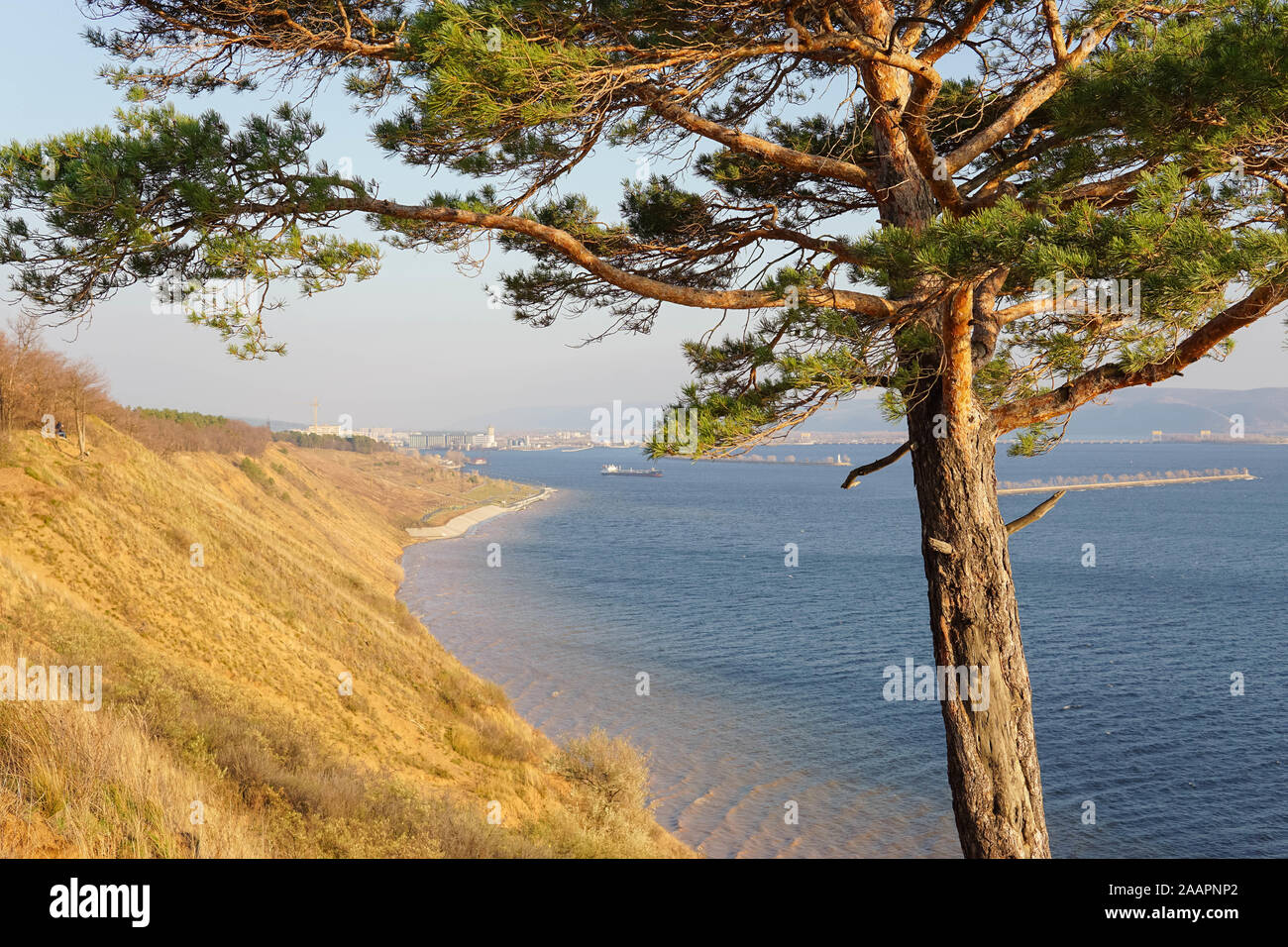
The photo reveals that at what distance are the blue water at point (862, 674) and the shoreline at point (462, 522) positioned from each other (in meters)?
2.07

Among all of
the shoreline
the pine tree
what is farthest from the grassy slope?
the shoreline

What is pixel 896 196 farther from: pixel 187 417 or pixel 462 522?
pixel 462 522

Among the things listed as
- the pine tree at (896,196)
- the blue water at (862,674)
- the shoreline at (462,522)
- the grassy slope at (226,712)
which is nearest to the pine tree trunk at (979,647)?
the pine tree at (896,196)

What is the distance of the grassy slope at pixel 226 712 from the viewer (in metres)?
5.21

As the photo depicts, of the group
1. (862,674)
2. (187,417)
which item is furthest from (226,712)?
(187,417)

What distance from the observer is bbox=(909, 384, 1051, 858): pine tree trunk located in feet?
18.6

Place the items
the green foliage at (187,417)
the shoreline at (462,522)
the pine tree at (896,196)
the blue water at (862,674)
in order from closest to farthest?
the pine tree at (896,196) < the blue water at (862,674) < the green foliage at (187,417) < the shoreline at (462,522)

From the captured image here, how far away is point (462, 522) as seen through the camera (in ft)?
235

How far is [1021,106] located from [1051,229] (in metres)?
1.89

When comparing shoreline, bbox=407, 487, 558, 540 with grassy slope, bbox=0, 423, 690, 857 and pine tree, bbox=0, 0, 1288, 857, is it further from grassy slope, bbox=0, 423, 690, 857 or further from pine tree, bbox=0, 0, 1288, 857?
pine tree, bbox=0, 0, 1288, 857

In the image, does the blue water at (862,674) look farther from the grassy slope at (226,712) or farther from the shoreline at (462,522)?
the grassy slope at (226,712)

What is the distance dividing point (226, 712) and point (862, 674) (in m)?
22.6
